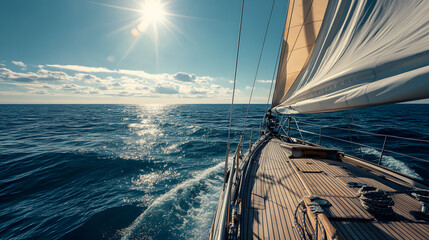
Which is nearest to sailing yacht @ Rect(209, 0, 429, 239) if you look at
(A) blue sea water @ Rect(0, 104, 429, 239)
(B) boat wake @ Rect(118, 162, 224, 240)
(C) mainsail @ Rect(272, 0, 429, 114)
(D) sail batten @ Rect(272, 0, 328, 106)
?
(C) mainsail @ Rect(272, 0, 429, 114)

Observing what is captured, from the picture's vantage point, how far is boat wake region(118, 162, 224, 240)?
4.39 m

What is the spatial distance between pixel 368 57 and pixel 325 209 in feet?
7.01

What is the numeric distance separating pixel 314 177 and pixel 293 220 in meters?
1.06

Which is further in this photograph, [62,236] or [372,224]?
[62,236]

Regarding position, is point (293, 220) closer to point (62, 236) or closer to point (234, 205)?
point (234, 205)

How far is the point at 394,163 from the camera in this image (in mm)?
8094

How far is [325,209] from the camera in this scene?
81.8 inches

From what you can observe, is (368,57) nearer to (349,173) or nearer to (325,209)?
(325,209)

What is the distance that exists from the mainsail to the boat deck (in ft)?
4.43

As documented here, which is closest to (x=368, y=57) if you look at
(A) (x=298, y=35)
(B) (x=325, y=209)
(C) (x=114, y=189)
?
(B) (x=325, y=209)

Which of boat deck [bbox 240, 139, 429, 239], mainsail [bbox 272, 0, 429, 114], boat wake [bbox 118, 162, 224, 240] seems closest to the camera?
mainsail [bbox 272, 0, 429, 114]

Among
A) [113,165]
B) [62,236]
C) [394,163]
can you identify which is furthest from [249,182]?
[394,163]

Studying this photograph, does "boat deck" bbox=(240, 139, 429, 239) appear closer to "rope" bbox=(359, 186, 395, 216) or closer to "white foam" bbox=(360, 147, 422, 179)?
"rope" bbox=(359, 186, 395, 216)

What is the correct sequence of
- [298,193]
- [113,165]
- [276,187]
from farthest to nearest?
[113,165], [276,187], [298,193]
